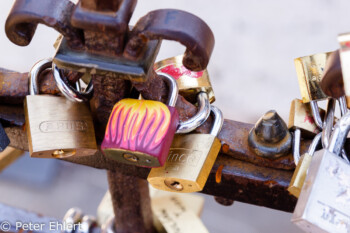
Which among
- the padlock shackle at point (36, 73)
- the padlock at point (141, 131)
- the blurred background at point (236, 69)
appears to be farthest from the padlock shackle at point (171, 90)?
the blurred background at point (236, 69)

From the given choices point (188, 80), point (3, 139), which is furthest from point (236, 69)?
point (3, 139)

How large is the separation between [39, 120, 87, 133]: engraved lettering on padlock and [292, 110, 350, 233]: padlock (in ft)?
0.97

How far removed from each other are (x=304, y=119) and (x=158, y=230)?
0.50 m

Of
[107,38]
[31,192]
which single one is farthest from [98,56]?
[31,192]

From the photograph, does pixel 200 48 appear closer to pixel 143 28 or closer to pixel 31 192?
pixel 143 28

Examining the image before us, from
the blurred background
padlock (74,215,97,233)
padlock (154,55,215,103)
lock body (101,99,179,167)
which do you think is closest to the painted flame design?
lock body (101,99,179,167)

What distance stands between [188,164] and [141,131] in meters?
0.08

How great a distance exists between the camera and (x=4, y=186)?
217 centimetres

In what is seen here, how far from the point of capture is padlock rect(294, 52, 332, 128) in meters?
0.69

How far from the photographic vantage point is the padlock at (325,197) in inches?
21.1

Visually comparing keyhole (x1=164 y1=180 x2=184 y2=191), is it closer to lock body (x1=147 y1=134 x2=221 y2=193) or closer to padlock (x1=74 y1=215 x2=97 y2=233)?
lock body (x1=147 y1=134 x2=221 y2=193)

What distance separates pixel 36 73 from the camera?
0.69m

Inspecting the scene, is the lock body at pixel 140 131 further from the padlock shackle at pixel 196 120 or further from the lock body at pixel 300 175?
the lock body at pixel 300 175

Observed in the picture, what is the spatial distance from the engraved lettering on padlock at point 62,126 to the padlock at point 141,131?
0.08 meters
